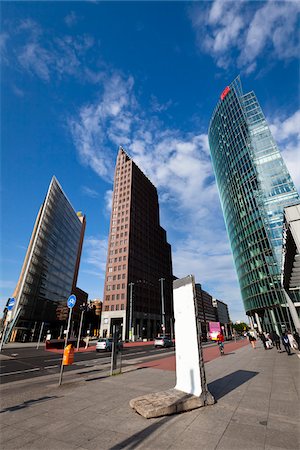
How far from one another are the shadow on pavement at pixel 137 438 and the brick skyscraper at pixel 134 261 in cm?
5665

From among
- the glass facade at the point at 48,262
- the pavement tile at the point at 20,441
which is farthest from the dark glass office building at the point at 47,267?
the pavement tile at the point at 20,441

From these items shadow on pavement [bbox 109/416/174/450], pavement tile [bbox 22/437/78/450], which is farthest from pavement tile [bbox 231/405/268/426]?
pavement tile [bbox 22/437/78/450]

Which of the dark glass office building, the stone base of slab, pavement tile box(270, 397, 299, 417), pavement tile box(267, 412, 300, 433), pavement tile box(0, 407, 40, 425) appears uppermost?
the dark glass office building

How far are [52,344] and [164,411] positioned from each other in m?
30.5

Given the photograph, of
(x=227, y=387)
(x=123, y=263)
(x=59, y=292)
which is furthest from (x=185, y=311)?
(x=59, y=292)

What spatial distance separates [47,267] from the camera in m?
74.8

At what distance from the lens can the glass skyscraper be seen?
53.8 metres

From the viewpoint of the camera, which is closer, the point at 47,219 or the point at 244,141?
the point at 244,141

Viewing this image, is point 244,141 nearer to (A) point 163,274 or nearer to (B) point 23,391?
(A) point 163,274

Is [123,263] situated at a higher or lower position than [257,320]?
higher

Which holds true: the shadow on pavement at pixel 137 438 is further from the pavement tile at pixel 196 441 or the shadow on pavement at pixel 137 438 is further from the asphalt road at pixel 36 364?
the asphalt road at pixel 36 364

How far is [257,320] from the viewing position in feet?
203

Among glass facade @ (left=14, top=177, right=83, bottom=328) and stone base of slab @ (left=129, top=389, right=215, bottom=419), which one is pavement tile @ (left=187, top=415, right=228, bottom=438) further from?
glass facade @ (left=14, top=177, right=83, bottom=328)

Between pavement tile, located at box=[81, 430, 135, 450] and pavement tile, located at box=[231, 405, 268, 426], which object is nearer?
pavement tile, located at box=[81, 430, 135, 450]
